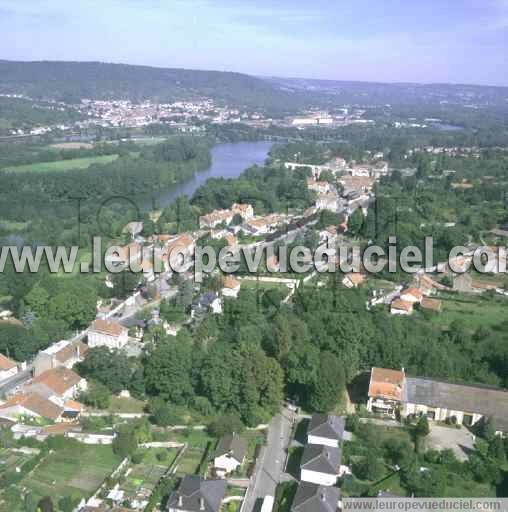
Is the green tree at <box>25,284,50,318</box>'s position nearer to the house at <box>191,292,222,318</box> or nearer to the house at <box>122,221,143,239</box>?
the house at <box>191,292,222,318</box>

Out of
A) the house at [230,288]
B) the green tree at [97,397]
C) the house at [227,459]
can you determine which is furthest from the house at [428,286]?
the green tree at [97,397]

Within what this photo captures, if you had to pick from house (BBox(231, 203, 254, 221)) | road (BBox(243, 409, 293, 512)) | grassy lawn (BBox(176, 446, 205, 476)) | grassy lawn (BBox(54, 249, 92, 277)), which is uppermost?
house (BBox(231, 203, 254, 221))

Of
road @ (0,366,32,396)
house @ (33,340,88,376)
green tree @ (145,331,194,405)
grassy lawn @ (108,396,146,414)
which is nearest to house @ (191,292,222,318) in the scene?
house @ (33,340,88,376)

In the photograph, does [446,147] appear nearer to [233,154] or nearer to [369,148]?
[369,148]

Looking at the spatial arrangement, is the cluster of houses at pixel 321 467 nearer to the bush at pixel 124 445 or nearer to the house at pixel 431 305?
the bush at pixel 124 445

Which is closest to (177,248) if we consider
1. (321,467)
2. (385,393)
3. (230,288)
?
(230,288)

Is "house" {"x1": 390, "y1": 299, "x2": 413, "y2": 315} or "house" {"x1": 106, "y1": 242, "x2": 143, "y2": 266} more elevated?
"house" {"x1": 106, "y1": 242, "x2": 143, "y2": 266}

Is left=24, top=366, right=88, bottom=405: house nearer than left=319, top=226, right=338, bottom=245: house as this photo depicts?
Yes

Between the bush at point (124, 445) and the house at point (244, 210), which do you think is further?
the house at point (244, 210)

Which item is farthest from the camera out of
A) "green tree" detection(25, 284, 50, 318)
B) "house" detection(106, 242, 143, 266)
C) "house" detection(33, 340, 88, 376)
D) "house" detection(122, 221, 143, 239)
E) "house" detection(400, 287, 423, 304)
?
"house" detection(122, 221, 143, 239)
